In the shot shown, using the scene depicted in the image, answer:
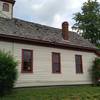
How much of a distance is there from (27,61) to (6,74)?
4211 mm

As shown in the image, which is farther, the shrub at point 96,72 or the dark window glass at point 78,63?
the shrub at point 96,72

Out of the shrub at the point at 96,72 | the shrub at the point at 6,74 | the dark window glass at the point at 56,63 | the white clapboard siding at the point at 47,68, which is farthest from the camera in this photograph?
the shrub at the point at 96,72

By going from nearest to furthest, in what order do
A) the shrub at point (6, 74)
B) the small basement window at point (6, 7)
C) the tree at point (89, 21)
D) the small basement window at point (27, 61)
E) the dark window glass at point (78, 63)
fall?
the shrub at point (6, 74)
the small basement window at point (27, 61)
the small basement window at point (6, 7)
the dark window glass at point (78, 63)
the tree at point (89, 21)

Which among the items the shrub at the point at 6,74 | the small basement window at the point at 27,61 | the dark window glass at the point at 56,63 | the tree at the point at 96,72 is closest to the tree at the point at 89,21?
the tree at the point at 96,72

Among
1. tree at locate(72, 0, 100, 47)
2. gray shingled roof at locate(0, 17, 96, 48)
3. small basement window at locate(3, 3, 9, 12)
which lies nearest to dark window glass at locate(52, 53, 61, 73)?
gray shingled roof at locate(0, 17, 96, 48)

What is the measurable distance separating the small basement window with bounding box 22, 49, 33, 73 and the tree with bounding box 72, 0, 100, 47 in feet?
83.1

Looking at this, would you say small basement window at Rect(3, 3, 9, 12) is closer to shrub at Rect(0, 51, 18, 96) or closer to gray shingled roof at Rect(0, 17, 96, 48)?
gray shingled roof at Rect(0, 17, 96, 48)

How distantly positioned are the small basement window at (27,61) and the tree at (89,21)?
25.3 m

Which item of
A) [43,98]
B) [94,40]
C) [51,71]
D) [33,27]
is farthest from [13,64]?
[94,40]

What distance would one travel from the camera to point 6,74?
12.6m

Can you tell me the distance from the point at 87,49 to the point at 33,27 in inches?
236

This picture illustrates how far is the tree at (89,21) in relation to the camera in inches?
1590

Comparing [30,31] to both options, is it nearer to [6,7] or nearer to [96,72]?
[6,7]

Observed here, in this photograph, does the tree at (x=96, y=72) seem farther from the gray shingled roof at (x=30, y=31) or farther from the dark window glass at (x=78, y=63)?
the gray shingled roof at (x=30, y=31)
